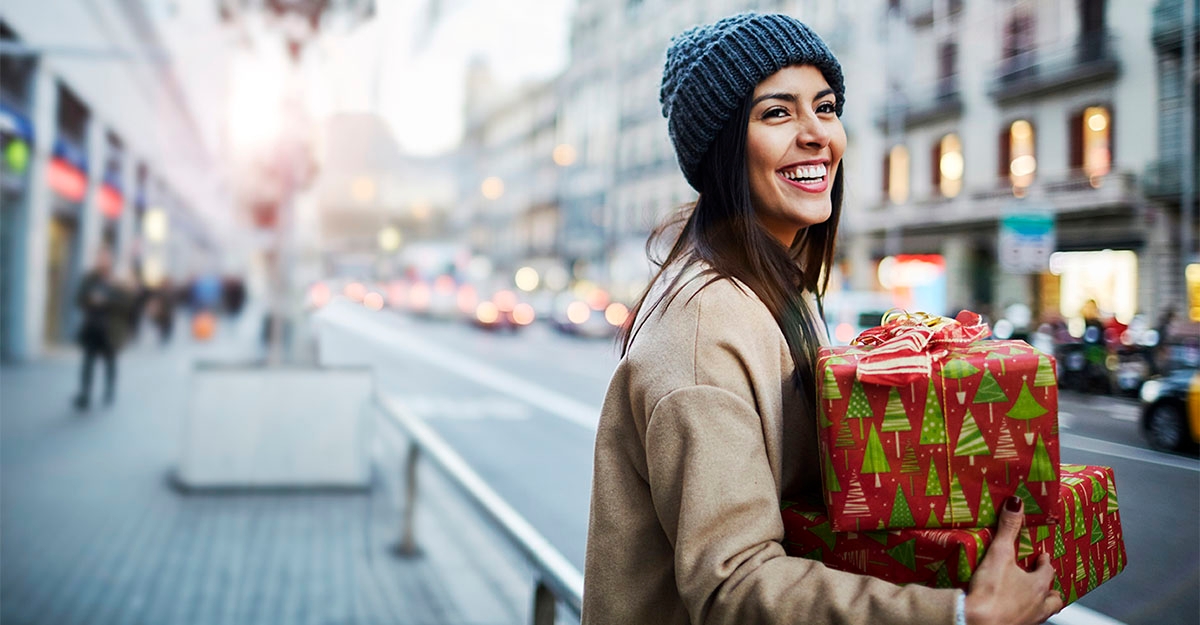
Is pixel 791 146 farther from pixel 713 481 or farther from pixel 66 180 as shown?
pixel 66 180

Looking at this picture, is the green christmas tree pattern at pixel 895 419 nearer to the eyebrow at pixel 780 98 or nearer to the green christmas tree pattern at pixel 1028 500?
the green christmas tree pattern at pixel 1028 500

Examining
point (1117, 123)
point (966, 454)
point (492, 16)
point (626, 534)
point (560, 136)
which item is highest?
point (492, 16)

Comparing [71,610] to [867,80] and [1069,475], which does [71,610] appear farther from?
[1069,475]

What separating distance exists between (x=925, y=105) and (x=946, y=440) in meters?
1.04

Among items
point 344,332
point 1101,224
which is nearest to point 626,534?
point 1101,224

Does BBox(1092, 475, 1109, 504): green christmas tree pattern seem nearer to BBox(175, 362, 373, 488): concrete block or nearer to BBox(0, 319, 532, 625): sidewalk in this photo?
BBox(0, 319, 532, 625): sidewalk

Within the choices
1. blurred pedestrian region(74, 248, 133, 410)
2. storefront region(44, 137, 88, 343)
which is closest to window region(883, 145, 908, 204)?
blurred pedestrian region(74, 248, 133, 410)

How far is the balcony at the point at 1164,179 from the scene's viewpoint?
131 cm

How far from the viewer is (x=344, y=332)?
5.43 metres

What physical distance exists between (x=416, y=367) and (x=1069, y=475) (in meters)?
4.87

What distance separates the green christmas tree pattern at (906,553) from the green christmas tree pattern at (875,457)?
0.08m

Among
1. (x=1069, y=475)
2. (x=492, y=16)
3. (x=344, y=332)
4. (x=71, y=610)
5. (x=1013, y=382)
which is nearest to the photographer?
(x=1013, y=382)

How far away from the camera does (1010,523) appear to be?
37.4 inches

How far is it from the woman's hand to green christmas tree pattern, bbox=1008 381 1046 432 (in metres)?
0.09
